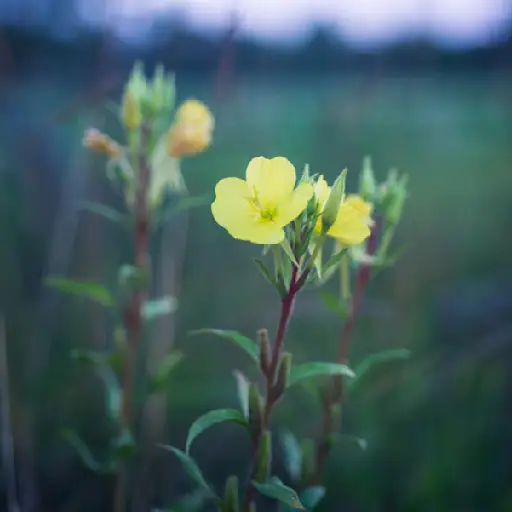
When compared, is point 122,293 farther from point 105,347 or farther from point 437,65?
point 437,65

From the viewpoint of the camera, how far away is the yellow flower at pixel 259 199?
0.83m

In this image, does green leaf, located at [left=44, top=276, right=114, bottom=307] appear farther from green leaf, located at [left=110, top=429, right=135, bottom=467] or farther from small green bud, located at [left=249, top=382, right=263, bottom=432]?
small green bud, located at [left=249, top=382, right=263, bottom=432]

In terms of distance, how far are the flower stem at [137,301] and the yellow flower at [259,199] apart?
1.48 ft

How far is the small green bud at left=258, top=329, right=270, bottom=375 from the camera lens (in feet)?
2.92

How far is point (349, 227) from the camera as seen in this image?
2.93 feet

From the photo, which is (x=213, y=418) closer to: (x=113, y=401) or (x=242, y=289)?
(x=113, y=401)

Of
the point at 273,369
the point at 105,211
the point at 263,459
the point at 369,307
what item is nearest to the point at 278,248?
the point at 273,369

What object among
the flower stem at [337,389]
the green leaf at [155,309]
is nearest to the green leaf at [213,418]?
the flower stem at [337,389]

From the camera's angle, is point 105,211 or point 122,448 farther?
point 105,211

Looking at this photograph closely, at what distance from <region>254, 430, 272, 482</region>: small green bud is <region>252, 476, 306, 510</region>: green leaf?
0.8 inches

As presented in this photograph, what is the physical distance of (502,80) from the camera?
13.2 ft

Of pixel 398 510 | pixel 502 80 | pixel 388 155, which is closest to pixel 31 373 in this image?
pixel 398 510

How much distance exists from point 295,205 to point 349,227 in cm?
12

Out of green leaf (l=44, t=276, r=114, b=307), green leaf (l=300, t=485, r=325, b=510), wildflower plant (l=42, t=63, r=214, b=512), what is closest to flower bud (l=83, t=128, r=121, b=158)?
wildflower plant (l=42, t=63, r=214, b=512)
